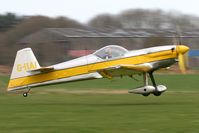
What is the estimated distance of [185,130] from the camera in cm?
1118

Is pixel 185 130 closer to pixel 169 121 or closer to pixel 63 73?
pixel 169 121

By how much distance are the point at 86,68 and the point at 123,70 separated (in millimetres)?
1633

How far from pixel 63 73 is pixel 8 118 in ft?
24.9

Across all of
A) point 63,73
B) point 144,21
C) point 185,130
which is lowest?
point 185,130

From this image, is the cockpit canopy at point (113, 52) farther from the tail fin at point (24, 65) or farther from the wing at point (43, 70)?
the tail fin at point (24, 65)

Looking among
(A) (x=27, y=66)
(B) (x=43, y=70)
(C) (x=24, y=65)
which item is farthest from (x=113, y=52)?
(C) (x=24, y=65)

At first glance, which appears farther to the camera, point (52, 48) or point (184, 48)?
point (52, 48)

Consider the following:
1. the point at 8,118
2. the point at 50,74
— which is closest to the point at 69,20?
the point at 50,74

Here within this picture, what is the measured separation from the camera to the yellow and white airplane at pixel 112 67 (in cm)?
2073

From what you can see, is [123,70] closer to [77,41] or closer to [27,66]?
[27,66]

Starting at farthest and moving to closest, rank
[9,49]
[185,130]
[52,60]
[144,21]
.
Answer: [144,21] → [9,49] → [52,60] → [185,130]

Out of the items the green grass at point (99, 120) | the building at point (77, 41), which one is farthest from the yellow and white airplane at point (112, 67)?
the building at point (77, 41)

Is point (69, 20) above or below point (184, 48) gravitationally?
above

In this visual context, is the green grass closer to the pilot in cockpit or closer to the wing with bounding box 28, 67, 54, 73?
the wing with bounding box 28, 67, 54, 73
